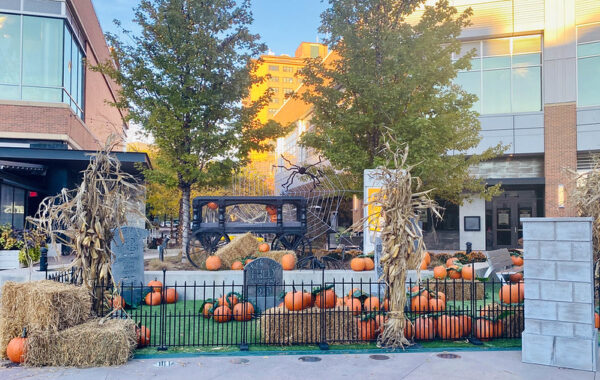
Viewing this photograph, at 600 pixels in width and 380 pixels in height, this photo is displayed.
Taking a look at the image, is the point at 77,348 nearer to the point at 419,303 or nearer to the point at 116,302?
the point at 116,302

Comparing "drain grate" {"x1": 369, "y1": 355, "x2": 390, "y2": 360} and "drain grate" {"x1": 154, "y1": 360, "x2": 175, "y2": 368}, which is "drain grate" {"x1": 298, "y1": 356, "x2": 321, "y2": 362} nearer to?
"drain grate" {"x1": 369, "y1": 355, "x2": 390, "y2": 360}

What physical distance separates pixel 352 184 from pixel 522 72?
1323 cm

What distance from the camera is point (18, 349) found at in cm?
673

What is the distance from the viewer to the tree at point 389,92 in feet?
49.4

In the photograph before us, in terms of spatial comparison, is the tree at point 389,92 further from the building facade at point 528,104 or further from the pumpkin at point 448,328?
the building facade at point 528,104

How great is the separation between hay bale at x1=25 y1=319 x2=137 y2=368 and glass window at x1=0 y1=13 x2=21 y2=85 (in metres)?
16.4

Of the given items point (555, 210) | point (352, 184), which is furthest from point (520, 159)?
point (352, 184)

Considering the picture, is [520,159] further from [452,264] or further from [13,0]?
[13,0]

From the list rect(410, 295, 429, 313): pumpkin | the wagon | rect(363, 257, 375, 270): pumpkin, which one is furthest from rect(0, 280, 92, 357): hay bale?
rect(363, 257, 375, 270): pumpkin

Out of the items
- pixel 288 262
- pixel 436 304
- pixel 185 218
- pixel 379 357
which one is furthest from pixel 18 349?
pixel 185 218

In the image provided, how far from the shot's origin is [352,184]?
17797mm

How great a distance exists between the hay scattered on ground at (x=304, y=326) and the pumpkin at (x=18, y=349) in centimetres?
336

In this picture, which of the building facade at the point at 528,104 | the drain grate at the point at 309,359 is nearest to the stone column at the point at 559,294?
the drain grate at the point at 309,359

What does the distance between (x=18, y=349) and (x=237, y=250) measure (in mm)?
7039
